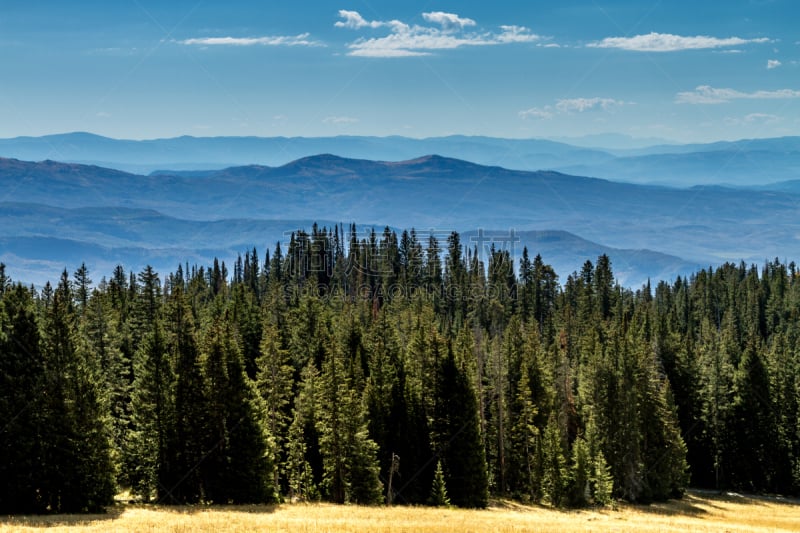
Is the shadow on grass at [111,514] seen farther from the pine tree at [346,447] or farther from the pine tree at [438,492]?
the pine tree at [438,492]

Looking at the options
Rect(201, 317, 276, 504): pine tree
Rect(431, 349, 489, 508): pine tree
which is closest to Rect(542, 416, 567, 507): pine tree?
Rect(431, 349, 489, 508): pine tree

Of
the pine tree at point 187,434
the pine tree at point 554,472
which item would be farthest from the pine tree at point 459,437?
the pine tree at point 187,434

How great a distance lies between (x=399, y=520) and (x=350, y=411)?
1046cm

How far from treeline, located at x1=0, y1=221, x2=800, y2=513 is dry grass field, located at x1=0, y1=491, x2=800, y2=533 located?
300cm

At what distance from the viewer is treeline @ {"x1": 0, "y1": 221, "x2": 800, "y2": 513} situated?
44062 mm

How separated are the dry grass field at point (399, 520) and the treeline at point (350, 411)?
2996mm

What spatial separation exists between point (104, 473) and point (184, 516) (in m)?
5.07

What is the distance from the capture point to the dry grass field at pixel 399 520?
40.0 metres

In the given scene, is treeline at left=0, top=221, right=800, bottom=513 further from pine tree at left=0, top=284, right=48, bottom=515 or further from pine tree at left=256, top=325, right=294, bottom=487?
pine tree at left=256, top=325, right=294, bottom=487

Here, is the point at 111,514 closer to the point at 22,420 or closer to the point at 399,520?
the point at 22,420

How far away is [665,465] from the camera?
246ft

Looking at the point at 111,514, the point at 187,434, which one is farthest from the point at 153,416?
the point at 111,514

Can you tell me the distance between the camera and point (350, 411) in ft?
180

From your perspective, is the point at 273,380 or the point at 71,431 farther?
the point at 273,380
